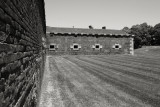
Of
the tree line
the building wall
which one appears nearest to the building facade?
the building wall

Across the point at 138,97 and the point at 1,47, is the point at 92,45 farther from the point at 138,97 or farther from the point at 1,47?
the point at 1,47

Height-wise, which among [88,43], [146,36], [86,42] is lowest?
[88,43]

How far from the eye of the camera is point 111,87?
836 cm

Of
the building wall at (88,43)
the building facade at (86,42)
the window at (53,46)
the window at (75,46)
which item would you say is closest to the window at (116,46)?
the building facade at (86,42)

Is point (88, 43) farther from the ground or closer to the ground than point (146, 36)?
closer to the ground

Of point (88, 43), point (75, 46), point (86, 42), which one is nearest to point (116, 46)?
point (88, 43)

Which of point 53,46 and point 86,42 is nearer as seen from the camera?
point 53,46

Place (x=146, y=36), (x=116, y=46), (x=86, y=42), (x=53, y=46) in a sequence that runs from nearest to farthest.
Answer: (x=53, y=46) → (x=86, y=42) → (x=116, y=46) → (x=146, y=36)

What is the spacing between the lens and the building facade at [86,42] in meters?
30.3

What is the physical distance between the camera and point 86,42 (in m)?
31.8

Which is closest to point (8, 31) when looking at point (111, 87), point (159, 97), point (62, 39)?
point (159, 97)

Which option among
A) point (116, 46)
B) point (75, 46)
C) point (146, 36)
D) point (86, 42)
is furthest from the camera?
point (146, 36)

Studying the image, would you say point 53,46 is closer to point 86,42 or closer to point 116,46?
point 86,42

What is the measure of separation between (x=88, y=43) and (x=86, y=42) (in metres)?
0.45
